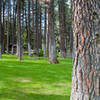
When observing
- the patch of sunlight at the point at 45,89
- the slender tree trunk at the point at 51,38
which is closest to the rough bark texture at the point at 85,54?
the patch of sunlight at the point at 45,89

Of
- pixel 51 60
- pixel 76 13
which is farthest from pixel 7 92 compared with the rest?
pixel 51 60

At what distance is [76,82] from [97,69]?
502 millimetres

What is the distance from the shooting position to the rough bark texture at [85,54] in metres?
3.99

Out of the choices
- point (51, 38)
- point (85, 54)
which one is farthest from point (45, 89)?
point (51, 38)

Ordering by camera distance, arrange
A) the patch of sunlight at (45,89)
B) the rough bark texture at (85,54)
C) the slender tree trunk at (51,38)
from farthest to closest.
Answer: the slender tree trunk at (51,38)
the patch of sunlight at (45,89)
the rough bark texture at (85,54)

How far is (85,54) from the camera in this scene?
13.3ft

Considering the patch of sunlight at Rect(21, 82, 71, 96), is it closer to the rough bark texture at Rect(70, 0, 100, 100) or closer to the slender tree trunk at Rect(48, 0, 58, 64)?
the rough bark texture at Rect(70, 0, 100, 100)

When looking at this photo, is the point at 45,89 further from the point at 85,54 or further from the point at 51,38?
the point at 51,38

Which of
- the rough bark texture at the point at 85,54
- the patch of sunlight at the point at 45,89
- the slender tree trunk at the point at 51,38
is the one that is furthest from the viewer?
the slender tree trunk at the point at 51,38

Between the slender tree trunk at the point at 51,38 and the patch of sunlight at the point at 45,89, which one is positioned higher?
the slender tree trunk at the point at 51,38

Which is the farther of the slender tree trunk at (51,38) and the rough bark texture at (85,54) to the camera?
the slender tree trunk at (51,38)

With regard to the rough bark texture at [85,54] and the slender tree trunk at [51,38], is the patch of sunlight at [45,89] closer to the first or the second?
the rough bark texture at [85,54]

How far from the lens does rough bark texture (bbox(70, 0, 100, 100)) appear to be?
13.1ft

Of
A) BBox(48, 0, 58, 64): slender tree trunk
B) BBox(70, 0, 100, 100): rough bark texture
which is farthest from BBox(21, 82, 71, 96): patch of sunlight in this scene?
BBox(48, 0, 58, 64): slender tree trunk
